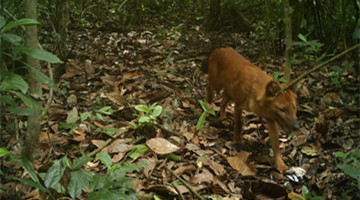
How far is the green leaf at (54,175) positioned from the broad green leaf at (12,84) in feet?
2.14

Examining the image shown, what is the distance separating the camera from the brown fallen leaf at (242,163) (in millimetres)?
3717

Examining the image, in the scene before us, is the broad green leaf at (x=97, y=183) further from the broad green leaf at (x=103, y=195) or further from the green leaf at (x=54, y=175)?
the green leaf at (x=54, y=175)

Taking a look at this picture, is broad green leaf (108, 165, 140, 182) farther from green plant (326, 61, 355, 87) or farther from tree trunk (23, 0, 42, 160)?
green plant (326, 61, 355, 87)

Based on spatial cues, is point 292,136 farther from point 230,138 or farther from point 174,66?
point 174,66

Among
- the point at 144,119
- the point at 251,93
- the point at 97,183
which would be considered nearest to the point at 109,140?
the point at 144,119

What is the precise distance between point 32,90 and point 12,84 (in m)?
0.97

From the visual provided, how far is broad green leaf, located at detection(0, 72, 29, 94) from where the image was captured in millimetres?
2100

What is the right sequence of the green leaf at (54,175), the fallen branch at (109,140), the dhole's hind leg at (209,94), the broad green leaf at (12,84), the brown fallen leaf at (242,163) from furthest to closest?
the dhole's hind leg at (209,94), the brown fallen leaf at (242,163), the fallen branch at (109,140), the green leaf at (54,175), the broad green leaf at (12,84)

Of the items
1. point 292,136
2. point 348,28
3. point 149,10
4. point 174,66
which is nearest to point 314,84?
point 348,28

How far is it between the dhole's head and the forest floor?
1.70 feet

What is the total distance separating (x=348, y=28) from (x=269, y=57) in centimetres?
160

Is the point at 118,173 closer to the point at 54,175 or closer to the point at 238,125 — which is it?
the point at 54,175

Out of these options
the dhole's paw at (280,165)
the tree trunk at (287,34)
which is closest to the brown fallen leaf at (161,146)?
the dhole's paw at (280,165)

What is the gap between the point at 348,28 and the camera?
5.21 meters
